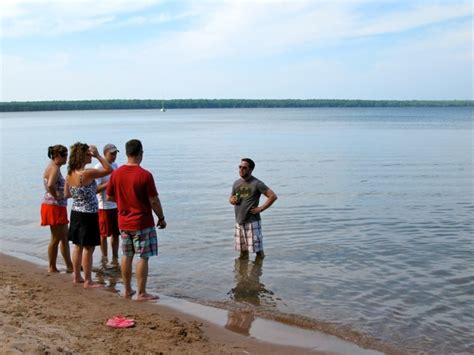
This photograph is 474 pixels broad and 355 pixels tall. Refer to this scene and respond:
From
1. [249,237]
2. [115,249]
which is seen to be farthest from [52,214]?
[249,237]

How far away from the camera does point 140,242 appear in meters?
6.87

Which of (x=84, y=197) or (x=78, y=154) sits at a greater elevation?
(x=78, y=154)

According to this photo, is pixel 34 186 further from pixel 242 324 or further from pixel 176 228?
pixel 242 324

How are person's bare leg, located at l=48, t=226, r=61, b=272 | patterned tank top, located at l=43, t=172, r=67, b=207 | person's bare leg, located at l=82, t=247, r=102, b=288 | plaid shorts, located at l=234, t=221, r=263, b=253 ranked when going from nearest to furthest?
person's bare leg, located at l=82, t=247, r=102, b=288, patterned tank top, located at l=43, t=172, r=67, b=207, person's bare leg, located at l=48, t=226, r=61, b=272, plaid shorts, located at l=234, t=221, r=263, b=253

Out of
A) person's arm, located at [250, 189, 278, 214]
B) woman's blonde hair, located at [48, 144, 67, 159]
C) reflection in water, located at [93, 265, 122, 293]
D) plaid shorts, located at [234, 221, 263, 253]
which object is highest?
woman's blonde hair, located at [48, 144, 67, 159]

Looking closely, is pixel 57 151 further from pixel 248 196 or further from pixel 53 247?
pixel 248 196

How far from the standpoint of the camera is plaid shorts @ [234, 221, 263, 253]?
354 inches

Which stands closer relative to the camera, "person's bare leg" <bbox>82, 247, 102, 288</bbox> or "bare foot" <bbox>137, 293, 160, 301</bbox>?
"bare foot" <bbox>137, 293, 160, 301</bbox>

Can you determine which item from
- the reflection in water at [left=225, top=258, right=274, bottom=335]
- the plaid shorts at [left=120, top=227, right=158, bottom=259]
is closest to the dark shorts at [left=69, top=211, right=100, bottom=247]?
the plaid shorts at [left=120, top=227, right=158, bottom=259]

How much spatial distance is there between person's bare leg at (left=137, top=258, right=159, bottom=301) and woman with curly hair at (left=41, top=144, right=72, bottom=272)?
5.54 feet

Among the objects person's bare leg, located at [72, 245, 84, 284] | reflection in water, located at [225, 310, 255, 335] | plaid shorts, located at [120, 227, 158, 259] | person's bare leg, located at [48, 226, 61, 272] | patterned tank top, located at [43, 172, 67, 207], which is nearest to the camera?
reflection in water, located at [225, 310, 255, 335]

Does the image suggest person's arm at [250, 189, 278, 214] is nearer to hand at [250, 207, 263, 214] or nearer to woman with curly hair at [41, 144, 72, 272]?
hand at [250, 207, 263, 214]

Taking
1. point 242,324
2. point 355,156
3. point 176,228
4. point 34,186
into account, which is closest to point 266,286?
point 242,324

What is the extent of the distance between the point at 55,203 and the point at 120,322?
8.68 feet
